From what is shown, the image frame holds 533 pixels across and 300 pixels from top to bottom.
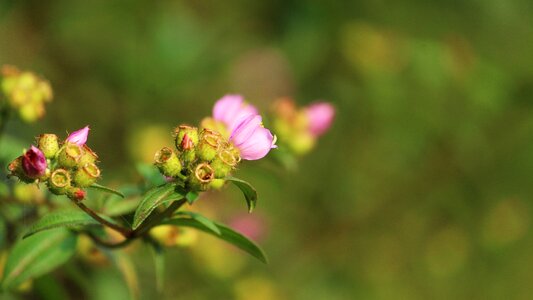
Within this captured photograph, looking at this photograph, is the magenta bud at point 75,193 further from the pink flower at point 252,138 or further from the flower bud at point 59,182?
the pink flower at point 252,138

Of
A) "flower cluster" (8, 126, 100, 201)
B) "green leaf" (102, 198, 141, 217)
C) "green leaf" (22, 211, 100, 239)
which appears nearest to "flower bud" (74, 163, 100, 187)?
"flower cluster" (8, 126, 100, 201)

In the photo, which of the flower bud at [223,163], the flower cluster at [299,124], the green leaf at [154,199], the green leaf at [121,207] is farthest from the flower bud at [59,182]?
the flower cluster at [299,124]

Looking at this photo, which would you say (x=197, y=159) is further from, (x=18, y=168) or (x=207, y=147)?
(x=18, y=168)

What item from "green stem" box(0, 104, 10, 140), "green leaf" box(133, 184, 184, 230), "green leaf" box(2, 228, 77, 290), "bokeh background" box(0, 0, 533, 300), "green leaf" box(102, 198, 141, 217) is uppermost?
"bokeh background" box(0, 0, 533, 300)

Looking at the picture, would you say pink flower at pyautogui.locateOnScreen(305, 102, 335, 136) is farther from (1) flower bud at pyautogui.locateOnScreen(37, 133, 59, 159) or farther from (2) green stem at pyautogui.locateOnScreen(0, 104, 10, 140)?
(1) flower bud at pyautogui.locateOnScreen(37, 133, 59, 159)

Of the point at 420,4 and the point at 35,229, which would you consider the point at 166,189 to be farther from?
the point at 420,4

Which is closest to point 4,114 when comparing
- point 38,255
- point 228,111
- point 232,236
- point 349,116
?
point 38,255
